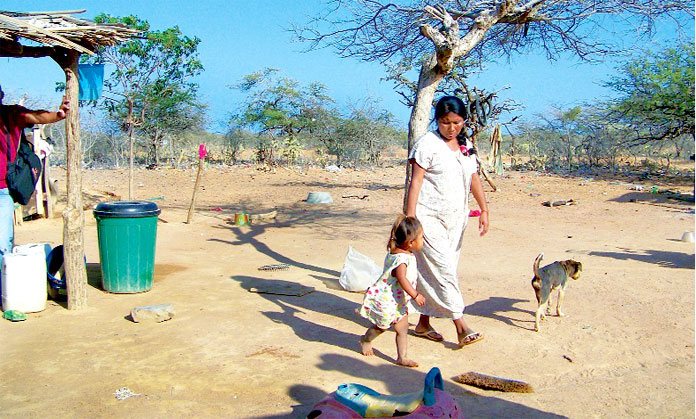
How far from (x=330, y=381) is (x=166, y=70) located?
21.0 m

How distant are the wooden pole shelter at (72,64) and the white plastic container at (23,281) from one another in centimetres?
23

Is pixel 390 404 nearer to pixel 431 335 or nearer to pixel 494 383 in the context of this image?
pixel 494 383

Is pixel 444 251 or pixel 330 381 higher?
pixel 444 251

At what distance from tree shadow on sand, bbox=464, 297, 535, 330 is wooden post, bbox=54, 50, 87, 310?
11.4ft

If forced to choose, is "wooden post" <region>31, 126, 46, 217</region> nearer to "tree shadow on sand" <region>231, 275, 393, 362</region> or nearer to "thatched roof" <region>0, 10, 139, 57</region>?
"tree shadow on sand" <region>231, 275, 393, 362</region>

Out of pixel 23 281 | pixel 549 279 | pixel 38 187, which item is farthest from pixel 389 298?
pixel 38 187

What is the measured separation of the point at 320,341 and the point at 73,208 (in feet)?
8.28

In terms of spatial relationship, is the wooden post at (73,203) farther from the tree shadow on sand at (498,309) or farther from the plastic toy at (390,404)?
the tree shadow on sand at (498,309)

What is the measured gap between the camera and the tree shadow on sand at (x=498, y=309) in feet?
17.2

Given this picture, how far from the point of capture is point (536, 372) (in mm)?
4039

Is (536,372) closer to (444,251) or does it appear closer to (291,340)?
(444,251)

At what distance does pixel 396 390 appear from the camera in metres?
3.65

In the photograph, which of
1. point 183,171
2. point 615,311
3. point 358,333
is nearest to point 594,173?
point 183,171

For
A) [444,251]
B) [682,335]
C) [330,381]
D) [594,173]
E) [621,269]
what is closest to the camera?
[330,381]
